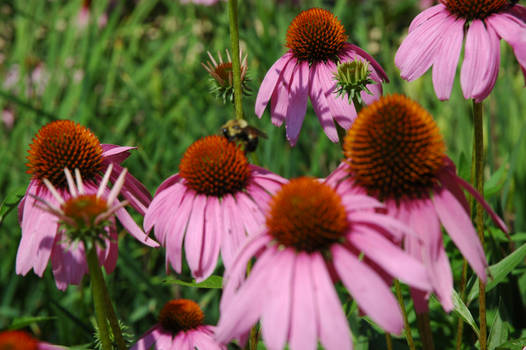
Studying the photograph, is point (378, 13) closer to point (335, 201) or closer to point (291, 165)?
point (291, 165)

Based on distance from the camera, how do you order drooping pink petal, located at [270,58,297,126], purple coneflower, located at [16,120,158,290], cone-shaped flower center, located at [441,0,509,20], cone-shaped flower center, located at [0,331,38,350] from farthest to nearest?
drooping pink petal, located at [270,58,297,126] < cone-shaped flower center, located at [441,0,509,20] < purple coneflower, located at [16,120,158,290] < cone-shaped flower center, located at [0,331,38,350]

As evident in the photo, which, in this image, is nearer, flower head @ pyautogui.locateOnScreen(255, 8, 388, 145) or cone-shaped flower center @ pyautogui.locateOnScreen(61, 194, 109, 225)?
cone-shaped flower center @ pyautogui.locateOnScreen(61, 194, 109, 225)

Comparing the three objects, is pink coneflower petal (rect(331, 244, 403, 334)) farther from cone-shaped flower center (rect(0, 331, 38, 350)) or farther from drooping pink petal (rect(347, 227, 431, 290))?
cone-shaped flower center (rect(0, 331, 38, 350))

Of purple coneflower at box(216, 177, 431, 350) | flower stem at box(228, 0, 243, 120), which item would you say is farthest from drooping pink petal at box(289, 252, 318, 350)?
flower stem at box(228, 0, 243, 120)

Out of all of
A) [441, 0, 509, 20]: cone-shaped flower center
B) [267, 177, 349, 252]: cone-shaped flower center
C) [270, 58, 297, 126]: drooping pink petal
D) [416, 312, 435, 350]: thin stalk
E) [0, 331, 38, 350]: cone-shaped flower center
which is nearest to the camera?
[0, 331, 38, 350]: cone-shaped flower center

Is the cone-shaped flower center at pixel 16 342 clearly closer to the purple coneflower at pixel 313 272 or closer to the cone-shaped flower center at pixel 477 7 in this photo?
the purple coneflower at pixel 313 272
